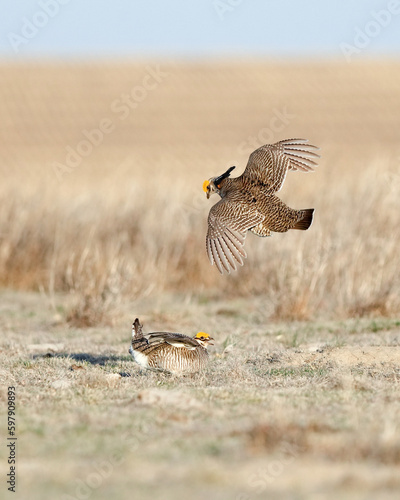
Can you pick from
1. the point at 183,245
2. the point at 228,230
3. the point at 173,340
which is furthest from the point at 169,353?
the point at 183,245

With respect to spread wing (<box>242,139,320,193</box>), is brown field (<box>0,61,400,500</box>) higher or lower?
lower

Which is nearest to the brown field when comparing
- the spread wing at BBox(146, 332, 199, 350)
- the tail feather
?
the spread wing at BBox(146, 332, 199, 350)

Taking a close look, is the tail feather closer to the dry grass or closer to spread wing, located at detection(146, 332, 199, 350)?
spread wing, located at detection(146, 332, 199, 350)

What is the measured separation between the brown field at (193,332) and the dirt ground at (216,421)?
16 millimetres

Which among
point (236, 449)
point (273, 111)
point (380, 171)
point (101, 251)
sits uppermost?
point (273, 111)

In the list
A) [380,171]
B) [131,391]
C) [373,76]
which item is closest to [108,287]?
[131,391]

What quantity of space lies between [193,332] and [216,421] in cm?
490

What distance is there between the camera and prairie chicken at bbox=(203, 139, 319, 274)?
23.4ft

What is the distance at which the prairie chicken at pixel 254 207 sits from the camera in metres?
7.12

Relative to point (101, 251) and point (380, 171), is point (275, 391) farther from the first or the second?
point (380, 171)

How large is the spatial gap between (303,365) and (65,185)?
999cm

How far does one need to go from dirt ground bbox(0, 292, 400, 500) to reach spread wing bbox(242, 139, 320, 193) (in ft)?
5.17

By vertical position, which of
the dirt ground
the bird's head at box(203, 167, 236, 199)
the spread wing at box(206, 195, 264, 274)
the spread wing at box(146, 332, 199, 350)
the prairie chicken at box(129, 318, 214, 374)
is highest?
the bird's head at box(203, 167, 236, 199)

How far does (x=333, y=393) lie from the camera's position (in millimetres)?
6246
